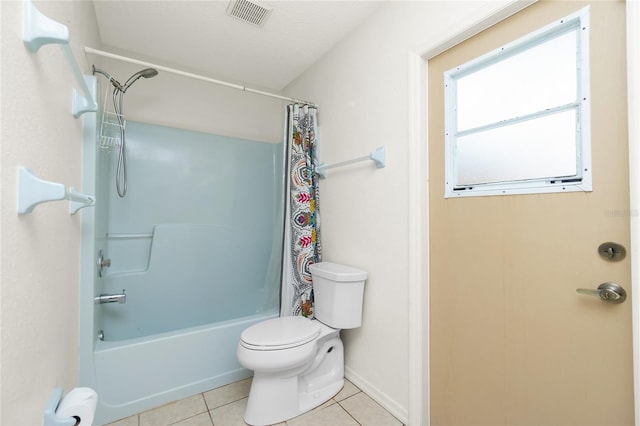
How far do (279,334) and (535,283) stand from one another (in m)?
1.13

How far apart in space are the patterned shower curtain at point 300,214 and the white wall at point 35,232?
43.0 inches

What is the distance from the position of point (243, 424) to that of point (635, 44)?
205 cm

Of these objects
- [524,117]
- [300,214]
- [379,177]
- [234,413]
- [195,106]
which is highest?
[195,106]

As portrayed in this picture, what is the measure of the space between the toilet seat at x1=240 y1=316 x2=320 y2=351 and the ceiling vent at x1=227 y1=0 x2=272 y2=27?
1.82 meters

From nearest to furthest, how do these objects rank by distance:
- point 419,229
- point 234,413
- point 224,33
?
1. point 419,229
2. point 234,413
3. point 224,33

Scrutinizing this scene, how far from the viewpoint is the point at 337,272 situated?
1559 mm

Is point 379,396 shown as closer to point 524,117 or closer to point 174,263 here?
point 524,117

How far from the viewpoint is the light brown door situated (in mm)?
809

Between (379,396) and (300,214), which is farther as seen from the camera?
(300,214)

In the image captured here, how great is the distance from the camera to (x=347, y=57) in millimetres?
1771

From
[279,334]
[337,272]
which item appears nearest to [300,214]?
[337,272]

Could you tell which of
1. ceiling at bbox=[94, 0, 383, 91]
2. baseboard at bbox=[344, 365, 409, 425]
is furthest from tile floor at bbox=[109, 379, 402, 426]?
ceiling at bbox=[94, 0, 383, 91]

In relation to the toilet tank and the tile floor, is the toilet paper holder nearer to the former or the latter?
the tile floor

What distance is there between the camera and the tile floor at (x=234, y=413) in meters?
1.35
